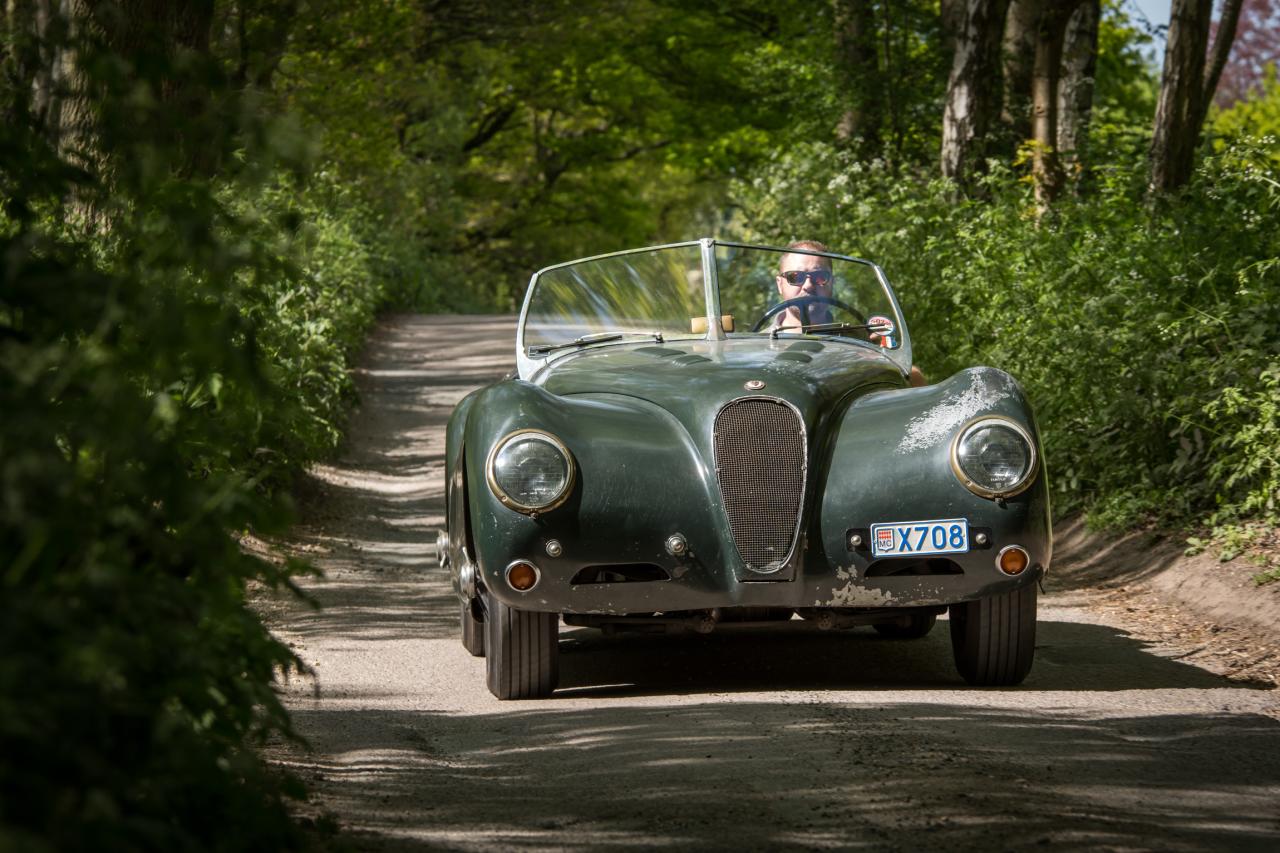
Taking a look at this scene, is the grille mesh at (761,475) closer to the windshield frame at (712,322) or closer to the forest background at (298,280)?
the windshield frame at (712,322)

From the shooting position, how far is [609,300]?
8680mm

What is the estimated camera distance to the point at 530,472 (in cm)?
655

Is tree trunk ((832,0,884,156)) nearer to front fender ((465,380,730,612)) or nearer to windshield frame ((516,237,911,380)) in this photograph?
windshield frame ((516,237,911,380))

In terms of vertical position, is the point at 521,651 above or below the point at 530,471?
below

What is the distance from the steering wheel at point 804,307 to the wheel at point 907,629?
1.55 meters

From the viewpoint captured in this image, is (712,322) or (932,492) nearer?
(932,492)

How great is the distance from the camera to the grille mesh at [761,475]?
263 inches

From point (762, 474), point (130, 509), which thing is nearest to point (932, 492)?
point (762, 474)

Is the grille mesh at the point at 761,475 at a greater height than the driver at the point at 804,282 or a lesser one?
lesser

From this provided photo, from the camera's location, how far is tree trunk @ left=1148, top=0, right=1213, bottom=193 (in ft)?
42.2

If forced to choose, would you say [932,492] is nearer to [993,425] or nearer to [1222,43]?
[993,425]

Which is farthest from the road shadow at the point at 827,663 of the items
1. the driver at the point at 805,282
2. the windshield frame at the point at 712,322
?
the driver at the point at 805,282

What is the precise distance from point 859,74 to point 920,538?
1632 centimetres

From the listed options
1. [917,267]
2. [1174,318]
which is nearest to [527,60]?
[917,267]
